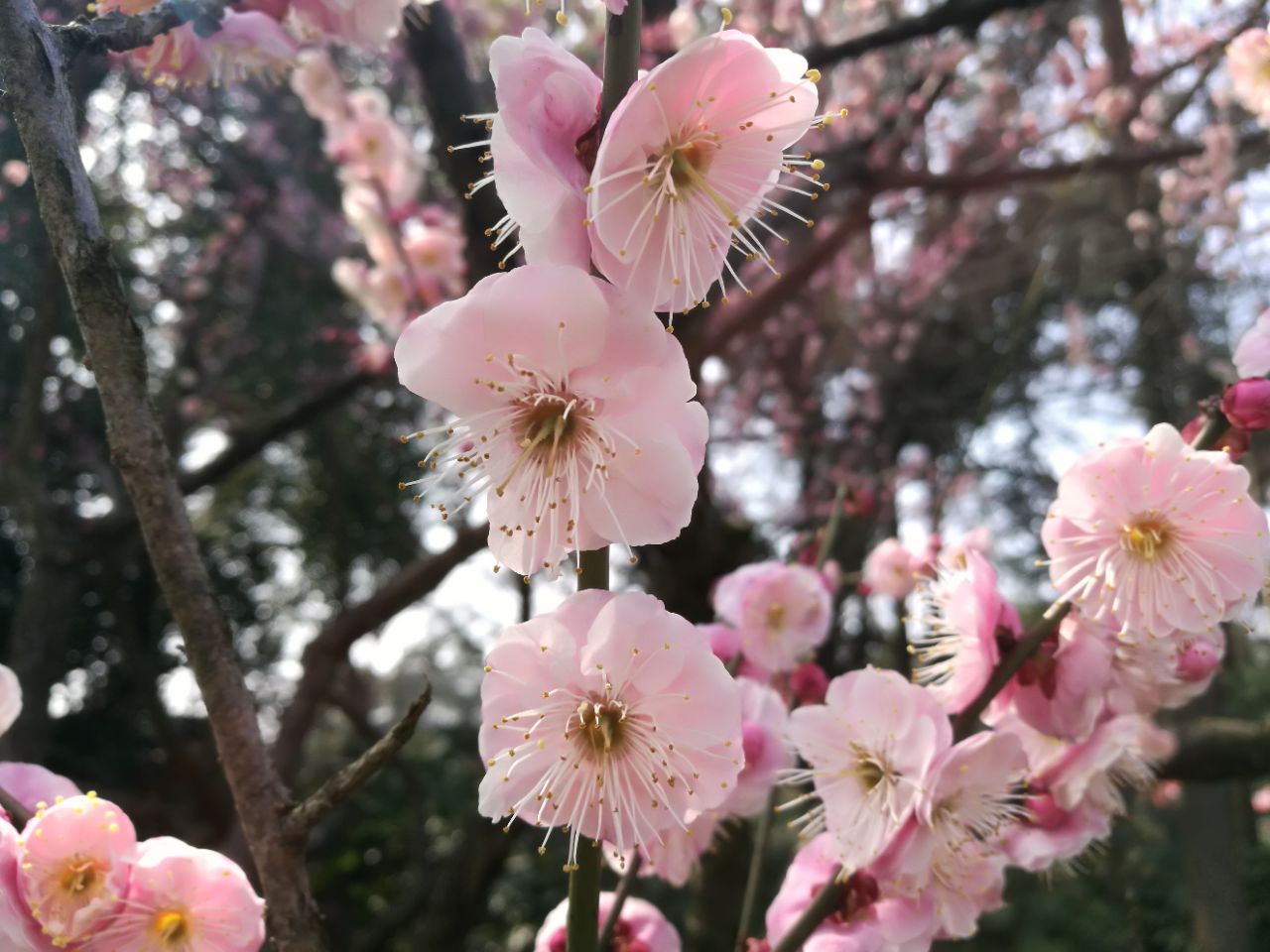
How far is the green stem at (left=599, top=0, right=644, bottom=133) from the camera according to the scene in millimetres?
522

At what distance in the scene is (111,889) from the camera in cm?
58

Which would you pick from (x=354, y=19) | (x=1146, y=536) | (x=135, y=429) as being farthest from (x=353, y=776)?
(x=354, y=19)

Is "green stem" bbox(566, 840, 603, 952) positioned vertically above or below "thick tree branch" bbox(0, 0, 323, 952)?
below

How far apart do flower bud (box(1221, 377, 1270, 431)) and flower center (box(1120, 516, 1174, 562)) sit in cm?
11

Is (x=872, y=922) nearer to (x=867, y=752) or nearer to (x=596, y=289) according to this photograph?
(x=867, y=752)

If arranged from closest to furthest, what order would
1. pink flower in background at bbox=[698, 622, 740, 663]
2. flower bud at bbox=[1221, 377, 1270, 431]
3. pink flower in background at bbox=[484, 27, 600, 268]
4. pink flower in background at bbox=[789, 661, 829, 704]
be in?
pink flower in background at bbox=[484, 27, 600, 268], flower bud at bbox=[1221, 377, 1270, 431], pink flower in background at bbox=[789, 661, 829, 704], pink flower in background at bbox=[698, 622, 740, 663]

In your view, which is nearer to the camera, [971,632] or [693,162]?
[693,162]

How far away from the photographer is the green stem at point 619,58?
52cm

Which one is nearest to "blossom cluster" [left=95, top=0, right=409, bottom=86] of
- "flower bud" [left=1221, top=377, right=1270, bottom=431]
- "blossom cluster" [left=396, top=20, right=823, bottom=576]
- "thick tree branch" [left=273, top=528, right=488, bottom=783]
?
"blossom cluster" [left=396, top=20, right=823, bottom=576]

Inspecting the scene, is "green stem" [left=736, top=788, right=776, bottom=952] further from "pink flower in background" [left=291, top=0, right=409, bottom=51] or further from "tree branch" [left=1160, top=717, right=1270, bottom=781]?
"tree branch" [left=1160, top=717, right=1270, bottom=781]

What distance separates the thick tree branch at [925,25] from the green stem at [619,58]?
Answer: 212cm

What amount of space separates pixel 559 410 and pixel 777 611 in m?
0.77

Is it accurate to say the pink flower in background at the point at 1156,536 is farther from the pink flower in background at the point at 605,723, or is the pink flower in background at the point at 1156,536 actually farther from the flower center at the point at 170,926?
the flower center at the point at 170,926

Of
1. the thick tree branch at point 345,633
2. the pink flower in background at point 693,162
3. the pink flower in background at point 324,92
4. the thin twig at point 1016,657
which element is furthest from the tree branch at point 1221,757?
the pink flower in background at point 324,92
